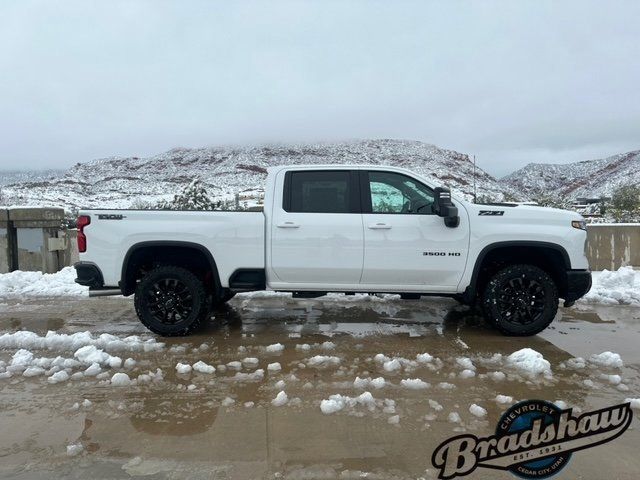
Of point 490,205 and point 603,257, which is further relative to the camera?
point 603,257

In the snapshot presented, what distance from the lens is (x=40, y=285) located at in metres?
8.37

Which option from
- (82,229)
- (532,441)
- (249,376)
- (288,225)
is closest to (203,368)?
(249,376)

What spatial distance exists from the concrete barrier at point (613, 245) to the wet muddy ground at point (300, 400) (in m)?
3.86

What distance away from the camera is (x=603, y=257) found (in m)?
9.77

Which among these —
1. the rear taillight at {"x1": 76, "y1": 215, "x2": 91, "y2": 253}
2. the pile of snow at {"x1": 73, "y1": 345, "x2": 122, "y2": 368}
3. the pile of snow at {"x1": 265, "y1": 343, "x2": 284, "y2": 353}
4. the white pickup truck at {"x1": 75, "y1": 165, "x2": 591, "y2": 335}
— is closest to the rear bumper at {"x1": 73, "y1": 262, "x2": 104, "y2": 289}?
the white pickup truck at {"x1": 75, "y1": 165, "x2": 591, "y2": 335}

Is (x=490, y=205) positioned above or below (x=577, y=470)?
above

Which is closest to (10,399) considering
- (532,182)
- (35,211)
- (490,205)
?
(490,205)

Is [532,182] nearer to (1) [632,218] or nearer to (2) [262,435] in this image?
(1) [632,218]

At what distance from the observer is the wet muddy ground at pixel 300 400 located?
297 centimetres

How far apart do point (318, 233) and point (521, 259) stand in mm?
2323


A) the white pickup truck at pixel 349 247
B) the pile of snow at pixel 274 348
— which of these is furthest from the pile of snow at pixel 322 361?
the white pickup truck at pixel 349 247

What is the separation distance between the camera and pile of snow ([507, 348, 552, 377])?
438 cm

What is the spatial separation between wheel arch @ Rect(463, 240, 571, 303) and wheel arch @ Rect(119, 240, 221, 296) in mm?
2867

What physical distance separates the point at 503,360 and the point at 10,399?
4.26 metres
